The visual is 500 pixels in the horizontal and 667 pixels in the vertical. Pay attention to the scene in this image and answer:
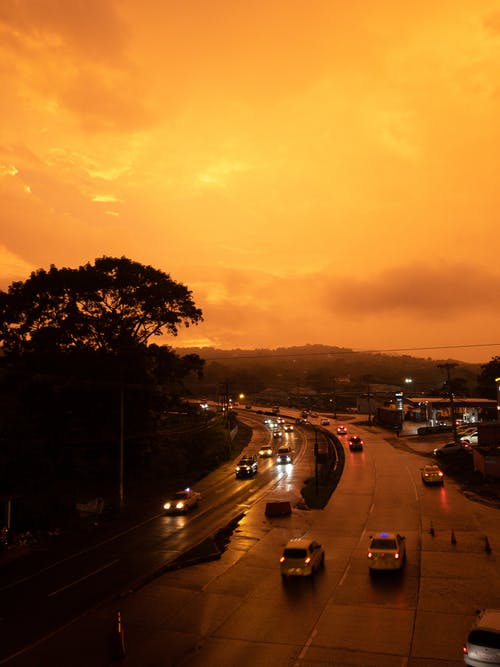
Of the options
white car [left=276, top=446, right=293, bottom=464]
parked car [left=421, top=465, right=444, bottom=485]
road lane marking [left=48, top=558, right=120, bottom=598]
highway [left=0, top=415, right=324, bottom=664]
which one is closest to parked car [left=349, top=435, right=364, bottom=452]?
white car [left=276, top=446, right=293, bottom=464]

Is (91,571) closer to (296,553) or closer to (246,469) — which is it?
(296,553)

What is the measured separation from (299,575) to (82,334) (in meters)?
30.8

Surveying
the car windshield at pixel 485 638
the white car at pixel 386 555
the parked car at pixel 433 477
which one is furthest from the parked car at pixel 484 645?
the parked car at pixel 433 477

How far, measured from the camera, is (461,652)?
15.2 metres

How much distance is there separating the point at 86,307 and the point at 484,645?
41233 millimetres

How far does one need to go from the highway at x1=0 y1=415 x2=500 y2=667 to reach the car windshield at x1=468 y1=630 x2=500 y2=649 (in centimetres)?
207

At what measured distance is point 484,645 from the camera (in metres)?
12.8

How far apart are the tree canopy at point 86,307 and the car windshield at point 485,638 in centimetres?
3776

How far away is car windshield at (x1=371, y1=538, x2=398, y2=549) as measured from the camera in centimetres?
2344

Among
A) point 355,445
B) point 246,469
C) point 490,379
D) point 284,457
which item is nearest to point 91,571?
point 246,469

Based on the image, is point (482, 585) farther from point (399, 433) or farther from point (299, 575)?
point (399, 433)

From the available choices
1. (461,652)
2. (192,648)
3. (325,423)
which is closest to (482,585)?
(461,652)

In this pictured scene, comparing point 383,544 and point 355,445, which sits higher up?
point 383,544

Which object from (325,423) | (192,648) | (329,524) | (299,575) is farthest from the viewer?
(325,423)
